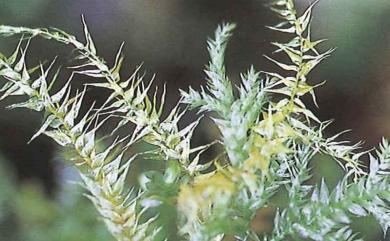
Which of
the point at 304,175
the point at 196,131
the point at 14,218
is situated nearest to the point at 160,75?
the point at 196,131

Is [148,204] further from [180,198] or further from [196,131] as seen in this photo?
[196,131]

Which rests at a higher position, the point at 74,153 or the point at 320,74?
the point at 74,153

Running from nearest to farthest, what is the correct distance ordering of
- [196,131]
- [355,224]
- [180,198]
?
[180,198] → [355,224] → [196,131]

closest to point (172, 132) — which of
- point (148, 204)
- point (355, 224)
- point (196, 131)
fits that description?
point (148, 204)

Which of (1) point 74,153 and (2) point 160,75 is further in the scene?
(2) point 160,75

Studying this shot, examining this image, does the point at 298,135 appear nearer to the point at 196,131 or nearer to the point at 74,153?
the point at 74,153

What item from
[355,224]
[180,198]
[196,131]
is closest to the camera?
[180,198]
